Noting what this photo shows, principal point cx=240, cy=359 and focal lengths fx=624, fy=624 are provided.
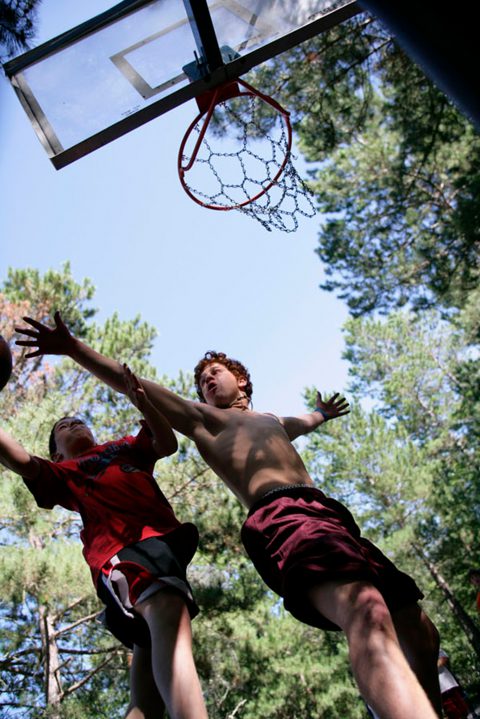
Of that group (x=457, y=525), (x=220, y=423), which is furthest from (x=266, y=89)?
(x=457, y=525)

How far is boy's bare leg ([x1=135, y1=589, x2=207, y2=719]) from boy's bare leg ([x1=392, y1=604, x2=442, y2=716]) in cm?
74

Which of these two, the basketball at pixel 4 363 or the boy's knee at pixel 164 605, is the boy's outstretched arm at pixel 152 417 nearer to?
the basketball at pixel 4 363

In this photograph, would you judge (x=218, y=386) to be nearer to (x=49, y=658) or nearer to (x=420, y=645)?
(x=420, y=645)

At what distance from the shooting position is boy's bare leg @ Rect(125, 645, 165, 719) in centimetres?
246

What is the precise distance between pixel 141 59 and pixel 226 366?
A: 1868 millimetres

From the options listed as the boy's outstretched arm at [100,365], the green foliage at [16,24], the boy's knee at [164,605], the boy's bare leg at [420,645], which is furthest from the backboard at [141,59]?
the boy's bare leg at [420,645]

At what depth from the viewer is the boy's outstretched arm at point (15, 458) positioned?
105 inches

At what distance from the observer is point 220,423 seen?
2.93 meters

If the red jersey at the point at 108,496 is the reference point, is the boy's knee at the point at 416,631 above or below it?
below

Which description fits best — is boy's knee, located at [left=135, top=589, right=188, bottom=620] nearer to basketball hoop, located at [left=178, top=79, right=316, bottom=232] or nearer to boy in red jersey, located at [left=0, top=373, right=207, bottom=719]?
boy in red jersey, located at [left=0, top=373, right=207, bottom=719]

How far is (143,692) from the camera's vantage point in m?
2.49

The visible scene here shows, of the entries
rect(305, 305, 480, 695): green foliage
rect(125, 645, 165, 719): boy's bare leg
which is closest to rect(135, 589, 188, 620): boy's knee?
rect(125, 645, 165, 719): boy's bare leg

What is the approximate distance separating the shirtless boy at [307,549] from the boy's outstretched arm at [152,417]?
10 cm

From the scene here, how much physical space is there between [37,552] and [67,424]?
14.4ft
